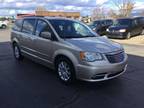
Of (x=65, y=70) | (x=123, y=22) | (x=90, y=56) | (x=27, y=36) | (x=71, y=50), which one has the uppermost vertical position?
(x=27, y=36)

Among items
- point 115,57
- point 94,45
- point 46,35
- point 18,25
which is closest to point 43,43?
point 46,35

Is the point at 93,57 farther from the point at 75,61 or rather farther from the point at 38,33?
the point at 38,33

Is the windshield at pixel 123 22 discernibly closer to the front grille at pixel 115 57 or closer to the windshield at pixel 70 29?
the windshield at pixel 70 29

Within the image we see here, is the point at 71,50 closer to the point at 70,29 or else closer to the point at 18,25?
the point at 70,29

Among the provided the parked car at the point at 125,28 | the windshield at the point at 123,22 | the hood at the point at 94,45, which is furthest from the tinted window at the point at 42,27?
the windshield at the point at 123,22

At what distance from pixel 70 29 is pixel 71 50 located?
1.23 meters

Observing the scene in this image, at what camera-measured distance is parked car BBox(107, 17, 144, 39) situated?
60.6ft

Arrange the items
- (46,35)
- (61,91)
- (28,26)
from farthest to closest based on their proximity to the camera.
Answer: (28,26) → (46,35) → (61,91)

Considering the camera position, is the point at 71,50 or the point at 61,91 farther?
the point at 71,50

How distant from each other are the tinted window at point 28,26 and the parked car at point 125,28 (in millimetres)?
11733

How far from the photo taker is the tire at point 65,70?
18.6ft

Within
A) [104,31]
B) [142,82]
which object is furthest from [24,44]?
[104,31]

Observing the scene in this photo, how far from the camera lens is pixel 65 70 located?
593 cm

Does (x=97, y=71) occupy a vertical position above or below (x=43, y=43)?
below
